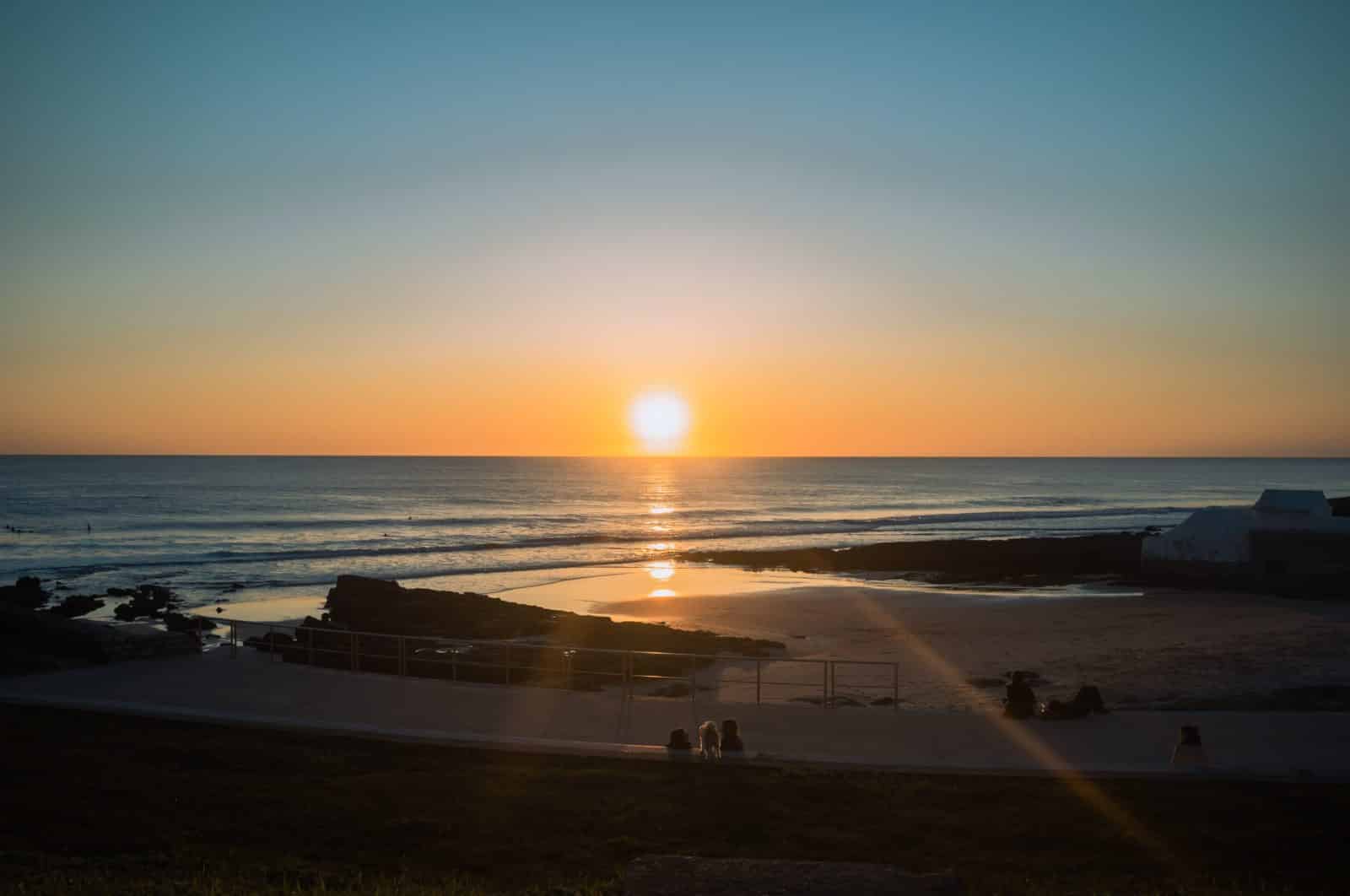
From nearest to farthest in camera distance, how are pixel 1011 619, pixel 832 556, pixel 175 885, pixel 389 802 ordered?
pixel 175 885
pixel 389 802
pixel 1011 619
pixel 832 556

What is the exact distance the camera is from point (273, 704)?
45.7ft

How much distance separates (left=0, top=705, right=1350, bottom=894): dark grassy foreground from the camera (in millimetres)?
7930

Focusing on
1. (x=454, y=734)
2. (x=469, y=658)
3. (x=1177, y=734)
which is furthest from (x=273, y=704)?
(x=1177, y=734)

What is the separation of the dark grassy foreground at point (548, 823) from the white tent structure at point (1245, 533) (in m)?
30.0

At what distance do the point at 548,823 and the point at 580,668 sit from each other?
1172cm

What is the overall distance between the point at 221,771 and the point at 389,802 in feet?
7.09

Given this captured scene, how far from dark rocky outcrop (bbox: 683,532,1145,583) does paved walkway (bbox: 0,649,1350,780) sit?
107 ft

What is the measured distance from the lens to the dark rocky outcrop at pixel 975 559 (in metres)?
46.7

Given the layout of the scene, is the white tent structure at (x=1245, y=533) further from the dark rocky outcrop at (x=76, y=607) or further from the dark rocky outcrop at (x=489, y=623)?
→ the dark rocky outcrop at (x=76, y=607)

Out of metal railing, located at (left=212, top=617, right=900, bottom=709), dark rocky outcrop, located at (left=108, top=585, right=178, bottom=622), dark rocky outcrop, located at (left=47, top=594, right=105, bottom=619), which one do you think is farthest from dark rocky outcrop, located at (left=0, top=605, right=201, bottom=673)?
dark rocky outcrop, located at (left=47, top=594, right=105, bottom=619)

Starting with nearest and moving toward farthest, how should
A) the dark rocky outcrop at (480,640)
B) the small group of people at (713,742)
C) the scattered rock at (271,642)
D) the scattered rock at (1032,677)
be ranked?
the small group of people at (713,742) → the scattered rock at (271,642) → the dark rocky outcrop at (480,640) → the scattered rock at (1032,677)

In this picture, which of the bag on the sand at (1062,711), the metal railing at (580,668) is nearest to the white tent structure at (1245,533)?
the metal railing at (580,668)

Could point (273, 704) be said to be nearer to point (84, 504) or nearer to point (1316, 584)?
point (1316, 584)

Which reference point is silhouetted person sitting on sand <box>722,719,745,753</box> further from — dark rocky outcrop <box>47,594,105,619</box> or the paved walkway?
dark rocky outcrop <box>47,594,105,619</box>
